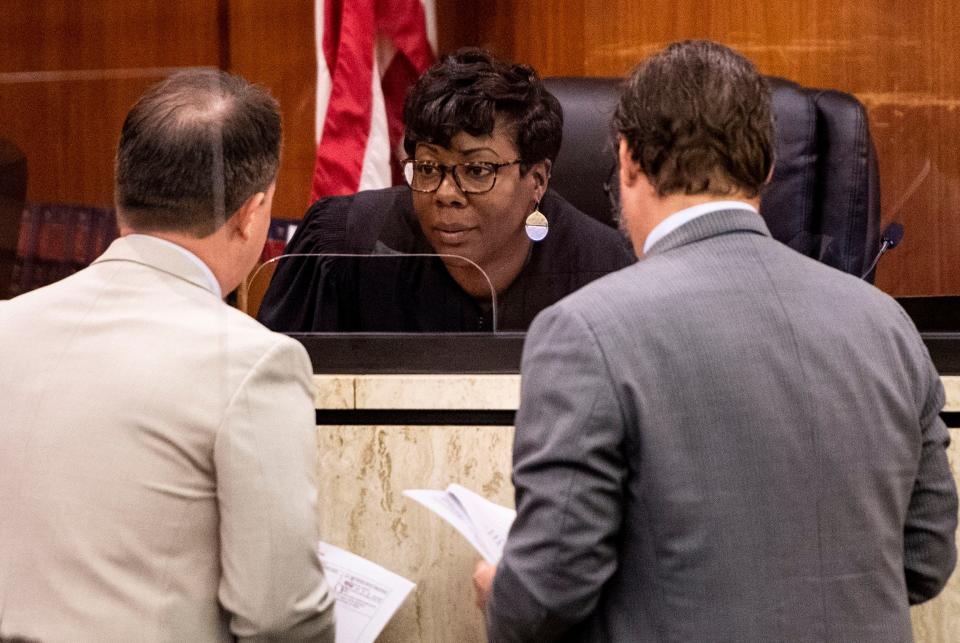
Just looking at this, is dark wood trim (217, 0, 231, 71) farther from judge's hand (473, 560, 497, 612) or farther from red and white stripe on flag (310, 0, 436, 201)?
judge's hand (473, 560, 497, 612)

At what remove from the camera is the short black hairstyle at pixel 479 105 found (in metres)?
2.27

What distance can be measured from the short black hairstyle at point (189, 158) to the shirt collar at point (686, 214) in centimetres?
50

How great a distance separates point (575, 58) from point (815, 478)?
2405 mm

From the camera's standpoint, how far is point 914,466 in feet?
4.17

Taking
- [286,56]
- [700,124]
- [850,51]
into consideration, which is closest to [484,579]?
[700,124]

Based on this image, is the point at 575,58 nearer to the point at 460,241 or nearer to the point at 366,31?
the point at 366,31

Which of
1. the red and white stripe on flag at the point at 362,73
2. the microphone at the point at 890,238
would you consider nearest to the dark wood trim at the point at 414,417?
the microphone at the point at 890,238

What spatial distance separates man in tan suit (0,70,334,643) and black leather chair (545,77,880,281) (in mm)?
954

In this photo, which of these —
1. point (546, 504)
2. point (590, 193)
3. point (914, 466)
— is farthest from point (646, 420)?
point (590, 193)

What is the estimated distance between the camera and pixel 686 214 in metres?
1.27

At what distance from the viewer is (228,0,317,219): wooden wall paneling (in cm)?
314

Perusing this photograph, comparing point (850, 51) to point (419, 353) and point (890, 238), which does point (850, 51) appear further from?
point (419, 353)

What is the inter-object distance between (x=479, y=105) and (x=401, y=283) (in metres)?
0.48

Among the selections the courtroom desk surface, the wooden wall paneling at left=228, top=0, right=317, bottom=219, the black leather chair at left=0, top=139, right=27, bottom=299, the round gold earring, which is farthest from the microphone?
the black leather chair at left=0, top=139, right=27, bottom=299
